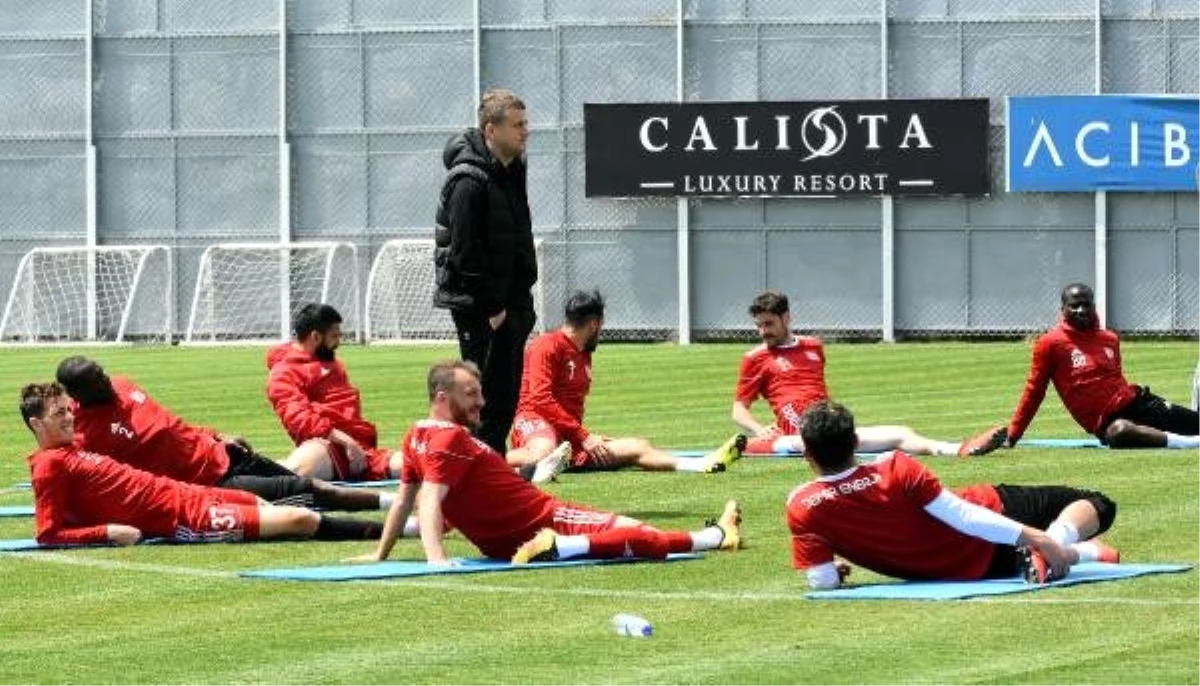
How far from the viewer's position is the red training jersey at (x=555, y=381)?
71.0 ft

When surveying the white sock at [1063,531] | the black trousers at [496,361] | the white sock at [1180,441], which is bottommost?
the white sock at [1180,441]

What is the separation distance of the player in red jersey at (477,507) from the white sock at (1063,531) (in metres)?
2.03

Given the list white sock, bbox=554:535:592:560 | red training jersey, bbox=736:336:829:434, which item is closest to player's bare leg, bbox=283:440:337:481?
red training jersey, bbox=736:336:829:434

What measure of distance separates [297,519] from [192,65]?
111 ft

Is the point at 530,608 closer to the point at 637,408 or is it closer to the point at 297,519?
the point at 297,519

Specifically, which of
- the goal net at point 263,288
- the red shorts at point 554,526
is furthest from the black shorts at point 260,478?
the goal net at point 263,288

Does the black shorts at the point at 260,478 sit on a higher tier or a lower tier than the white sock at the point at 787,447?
higher

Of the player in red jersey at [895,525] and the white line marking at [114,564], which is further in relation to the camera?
the white line marking at [114,564]

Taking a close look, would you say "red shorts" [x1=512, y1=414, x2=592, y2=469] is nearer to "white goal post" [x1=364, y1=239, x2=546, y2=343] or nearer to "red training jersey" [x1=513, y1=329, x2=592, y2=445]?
"red training jersey" [x1=513, y1=329, x2=592, y2=445]

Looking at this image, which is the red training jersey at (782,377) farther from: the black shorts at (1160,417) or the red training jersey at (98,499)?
the red training jersey at (98,499)

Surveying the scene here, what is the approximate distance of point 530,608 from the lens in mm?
13328

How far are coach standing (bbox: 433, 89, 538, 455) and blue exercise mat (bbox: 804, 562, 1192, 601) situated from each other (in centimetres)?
462

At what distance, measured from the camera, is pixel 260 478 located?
1816 cm

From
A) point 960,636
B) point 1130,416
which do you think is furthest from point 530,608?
point 1130,416
